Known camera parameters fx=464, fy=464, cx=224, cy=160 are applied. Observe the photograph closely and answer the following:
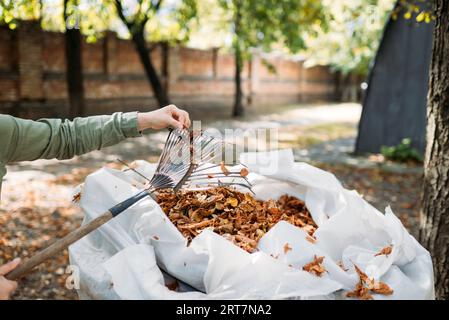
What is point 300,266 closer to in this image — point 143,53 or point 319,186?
point 319,186

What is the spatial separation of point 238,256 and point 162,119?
0.70 meters

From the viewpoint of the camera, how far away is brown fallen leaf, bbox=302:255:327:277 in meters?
1.56

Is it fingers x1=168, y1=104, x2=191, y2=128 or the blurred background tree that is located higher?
the blurred background tree

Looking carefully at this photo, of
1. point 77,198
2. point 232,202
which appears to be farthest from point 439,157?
point 77,198

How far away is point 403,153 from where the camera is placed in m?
8.67

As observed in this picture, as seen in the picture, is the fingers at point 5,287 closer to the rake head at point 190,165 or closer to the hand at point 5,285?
the hand at point 5,285

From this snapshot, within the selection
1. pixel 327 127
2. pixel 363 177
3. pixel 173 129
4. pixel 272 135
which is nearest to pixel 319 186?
pixel 173 129

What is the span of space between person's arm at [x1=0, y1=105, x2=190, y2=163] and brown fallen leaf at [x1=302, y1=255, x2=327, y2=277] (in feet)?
2.61

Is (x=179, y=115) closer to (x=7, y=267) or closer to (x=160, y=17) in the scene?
(x=7, y=267)

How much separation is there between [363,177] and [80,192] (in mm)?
5952

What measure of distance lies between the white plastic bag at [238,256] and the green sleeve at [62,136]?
150mm

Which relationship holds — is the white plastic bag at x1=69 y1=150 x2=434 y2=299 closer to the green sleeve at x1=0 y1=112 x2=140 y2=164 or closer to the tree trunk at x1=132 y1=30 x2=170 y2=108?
the green sleeve at x1=0 y1=112 x2=140 y2=164

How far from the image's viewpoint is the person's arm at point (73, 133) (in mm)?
1756

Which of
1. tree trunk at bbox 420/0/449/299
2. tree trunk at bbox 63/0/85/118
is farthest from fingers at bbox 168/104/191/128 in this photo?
tree trunk at bbox 63/0/85/118
